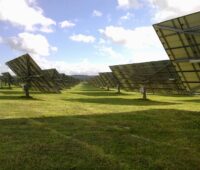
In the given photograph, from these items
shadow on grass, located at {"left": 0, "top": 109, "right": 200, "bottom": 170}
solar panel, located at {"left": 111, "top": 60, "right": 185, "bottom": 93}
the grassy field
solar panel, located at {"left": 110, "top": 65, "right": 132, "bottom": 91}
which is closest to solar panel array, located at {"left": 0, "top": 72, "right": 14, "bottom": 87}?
solar panel, located at {"left": 110, "top": 65, "right": 132, "bottom": 91}

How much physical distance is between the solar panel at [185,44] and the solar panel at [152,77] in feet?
36.1

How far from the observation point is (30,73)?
120 ft

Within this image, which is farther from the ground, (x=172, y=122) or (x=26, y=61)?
(x=26, y=61)

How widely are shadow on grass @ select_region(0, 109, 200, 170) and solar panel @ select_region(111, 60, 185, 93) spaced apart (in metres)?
16.7

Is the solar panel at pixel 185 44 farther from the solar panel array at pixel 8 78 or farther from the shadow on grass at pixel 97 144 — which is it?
the solar panel array at pixel 8 78

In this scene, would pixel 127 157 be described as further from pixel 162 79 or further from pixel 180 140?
pixel 162 79

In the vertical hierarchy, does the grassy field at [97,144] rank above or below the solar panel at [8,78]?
below

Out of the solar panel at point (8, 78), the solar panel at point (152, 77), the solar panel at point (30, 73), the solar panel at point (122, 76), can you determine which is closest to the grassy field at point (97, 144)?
the solar panel at point (152, 77)

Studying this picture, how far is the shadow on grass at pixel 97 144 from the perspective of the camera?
901 centimetres

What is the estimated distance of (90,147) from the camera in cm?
1088

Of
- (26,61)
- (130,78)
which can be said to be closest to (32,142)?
(26,61)

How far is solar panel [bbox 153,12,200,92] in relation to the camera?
54.1 ft

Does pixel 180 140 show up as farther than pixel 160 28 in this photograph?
No

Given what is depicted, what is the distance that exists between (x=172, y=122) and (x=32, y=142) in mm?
8654
